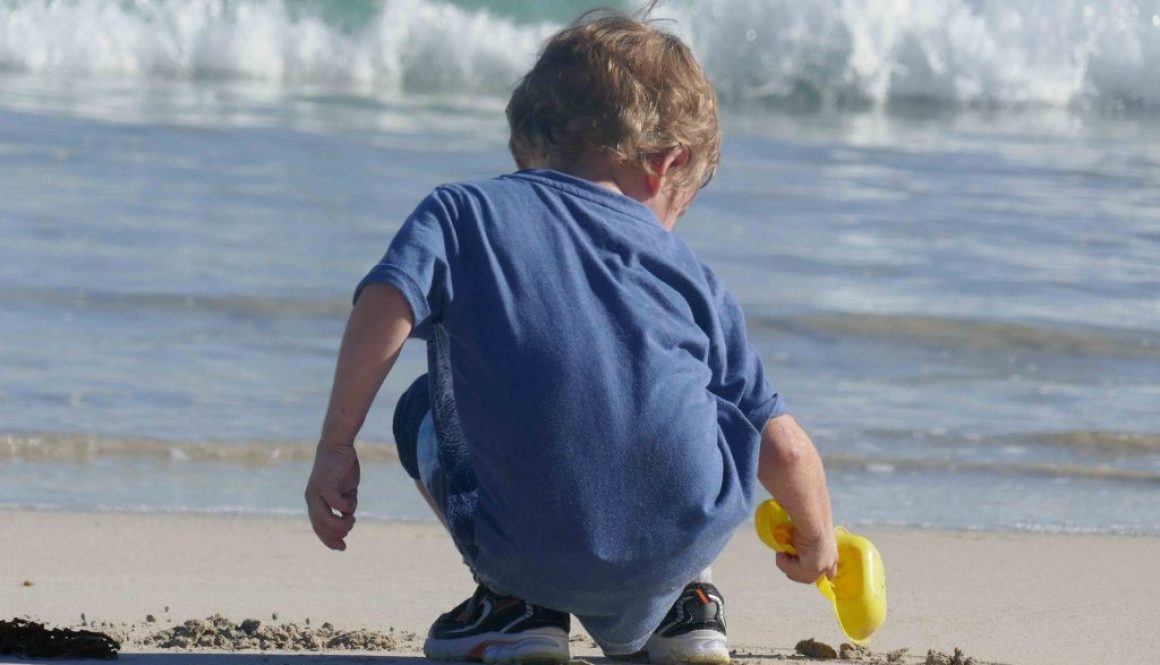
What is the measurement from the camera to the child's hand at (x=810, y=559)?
2334 millimetres

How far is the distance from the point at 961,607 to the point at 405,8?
13943mm

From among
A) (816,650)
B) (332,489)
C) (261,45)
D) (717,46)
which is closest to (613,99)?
(332,489)

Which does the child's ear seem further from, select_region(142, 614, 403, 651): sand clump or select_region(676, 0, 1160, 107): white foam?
select_region(676, 0, 1160, 107): white foam

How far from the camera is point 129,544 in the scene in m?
3.26

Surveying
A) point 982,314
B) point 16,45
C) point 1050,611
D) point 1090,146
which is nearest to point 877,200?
point 982,314

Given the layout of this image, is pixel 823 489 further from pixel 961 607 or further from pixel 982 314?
pixel 982 314

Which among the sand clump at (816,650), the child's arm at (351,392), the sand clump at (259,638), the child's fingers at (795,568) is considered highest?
the child's arm at (351,392)

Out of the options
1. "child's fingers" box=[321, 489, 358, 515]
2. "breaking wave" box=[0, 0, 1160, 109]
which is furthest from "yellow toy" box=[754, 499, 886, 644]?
"breaking wave" box=[0, 0, 1160, 109]

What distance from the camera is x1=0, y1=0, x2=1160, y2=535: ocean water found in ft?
13.5

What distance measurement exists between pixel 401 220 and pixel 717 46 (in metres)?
9.14

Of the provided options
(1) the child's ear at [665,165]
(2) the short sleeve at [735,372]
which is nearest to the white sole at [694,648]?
(2) the short sleeve at [735,372]

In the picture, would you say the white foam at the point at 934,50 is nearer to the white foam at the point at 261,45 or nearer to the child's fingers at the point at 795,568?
the white foam at the point at 261,45

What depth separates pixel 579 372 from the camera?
2.06m

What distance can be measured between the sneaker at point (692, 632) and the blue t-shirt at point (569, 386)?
0.66 ft
